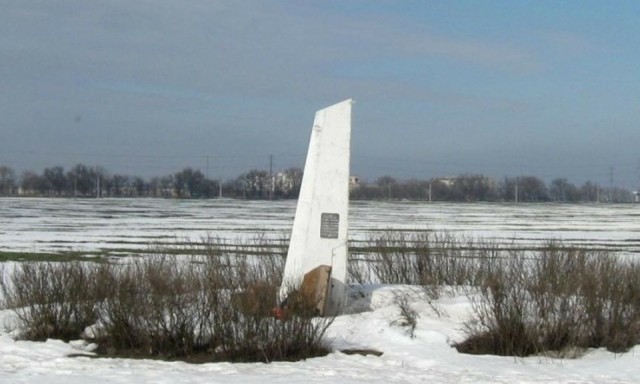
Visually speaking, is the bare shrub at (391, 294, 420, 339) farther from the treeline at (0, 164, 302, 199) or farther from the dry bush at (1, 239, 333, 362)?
the treeline at (0, 164, 302, 199)

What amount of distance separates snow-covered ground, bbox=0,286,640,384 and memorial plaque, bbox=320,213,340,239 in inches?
54.9

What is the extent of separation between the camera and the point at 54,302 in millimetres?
13320

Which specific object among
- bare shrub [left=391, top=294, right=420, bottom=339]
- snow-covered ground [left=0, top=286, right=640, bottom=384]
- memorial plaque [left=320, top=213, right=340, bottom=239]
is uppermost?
memorial plaque [left=320, top=213, right=340, bottom=239]

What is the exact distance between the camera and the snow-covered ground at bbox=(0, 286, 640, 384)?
1053 centimetres

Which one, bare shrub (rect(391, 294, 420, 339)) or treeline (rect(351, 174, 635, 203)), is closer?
bare shrub (rect(391, 294, 420, 339))

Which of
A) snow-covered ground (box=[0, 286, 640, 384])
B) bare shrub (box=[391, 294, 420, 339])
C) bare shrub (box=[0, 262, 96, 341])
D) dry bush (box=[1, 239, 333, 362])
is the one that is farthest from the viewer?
bare shrub (box=[0, 262, 96, 341])

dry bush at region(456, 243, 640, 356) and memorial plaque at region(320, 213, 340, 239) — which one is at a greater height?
memorial plaque at region(320, 213, 340, 239)

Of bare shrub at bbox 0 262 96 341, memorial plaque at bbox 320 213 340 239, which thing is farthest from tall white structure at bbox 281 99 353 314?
bare shrub at bbox 0 262 96 341

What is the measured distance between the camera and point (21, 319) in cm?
1320

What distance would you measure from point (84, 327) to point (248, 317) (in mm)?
2942

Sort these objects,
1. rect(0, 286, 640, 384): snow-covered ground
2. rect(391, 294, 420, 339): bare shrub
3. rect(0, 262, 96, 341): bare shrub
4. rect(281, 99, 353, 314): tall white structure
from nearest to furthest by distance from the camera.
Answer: rect(0, 286, 640, 384): snow-covered ground
rect(391, 294, 420, 339): bare shrub
rect(0, 262, 96, 341): bare shrub
rect(281, 99, 353, 314): tall white structure

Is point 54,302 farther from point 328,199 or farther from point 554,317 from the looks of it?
point 554,317

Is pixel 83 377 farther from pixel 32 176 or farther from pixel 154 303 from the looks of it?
pixel 32 176

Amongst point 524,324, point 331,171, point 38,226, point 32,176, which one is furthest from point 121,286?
point 32,176
